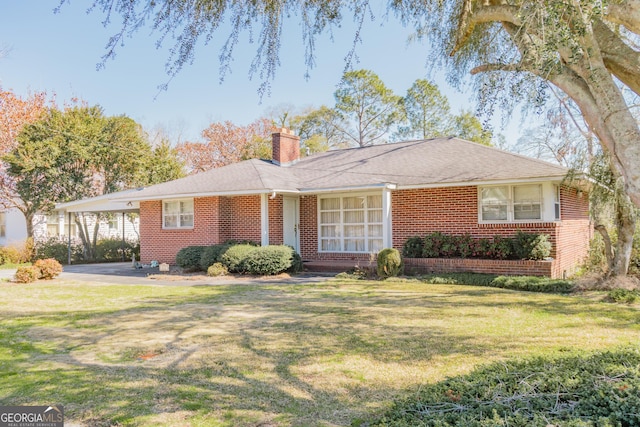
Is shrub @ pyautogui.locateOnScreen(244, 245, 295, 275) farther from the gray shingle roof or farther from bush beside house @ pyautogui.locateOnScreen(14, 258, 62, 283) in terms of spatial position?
bush beside house @ pyautogui.locateOnScreen(14, 258, 62, 283)

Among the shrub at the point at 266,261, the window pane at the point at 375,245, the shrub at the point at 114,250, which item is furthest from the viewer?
the shrub at the point at 114,250

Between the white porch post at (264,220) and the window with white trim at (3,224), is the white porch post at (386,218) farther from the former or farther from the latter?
the window with white trim at (3,224)

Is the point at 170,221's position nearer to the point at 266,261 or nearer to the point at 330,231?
the point at 266,261

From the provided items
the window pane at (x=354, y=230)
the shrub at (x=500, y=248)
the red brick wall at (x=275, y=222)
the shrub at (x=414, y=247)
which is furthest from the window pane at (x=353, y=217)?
the shrub at (x=500, y=248)

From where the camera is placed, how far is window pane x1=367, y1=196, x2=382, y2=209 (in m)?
16.7

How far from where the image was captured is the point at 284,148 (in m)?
20.9

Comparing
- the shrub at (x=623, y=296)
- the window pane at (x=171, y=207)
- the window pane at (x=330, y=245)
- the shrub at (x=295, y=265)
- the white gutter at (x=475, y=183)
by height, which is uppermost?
the white gutter at (x=475, y=183)

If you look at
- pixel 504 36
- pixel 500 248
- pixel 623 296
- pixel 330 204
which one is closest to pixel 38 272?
pixel 330 204

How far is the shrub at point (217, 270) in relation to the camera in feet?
49.7

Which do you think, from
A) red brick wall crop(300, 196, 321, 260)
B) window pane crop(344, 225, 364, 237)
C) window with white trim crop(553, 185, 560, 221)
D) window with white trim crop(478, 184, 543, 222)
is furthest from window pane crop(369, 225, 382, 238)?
window with white trim crop(553, 185, 560, 221)

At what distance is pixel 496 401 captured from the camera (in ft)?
11.1

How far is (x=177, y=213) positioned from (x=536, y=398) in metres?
17.2

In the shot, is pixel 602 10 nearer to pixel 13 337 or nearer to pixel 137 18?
pixel 137 18

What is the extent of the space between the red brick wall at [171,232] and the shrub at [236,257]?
1.97m
